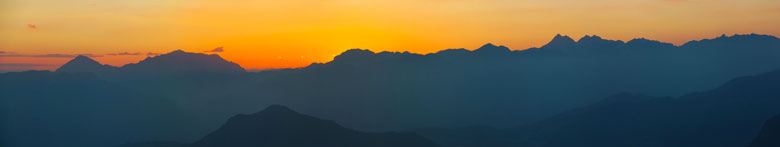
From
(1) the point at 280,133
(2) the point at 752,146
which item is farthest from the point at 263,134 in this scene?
(2) the point at 752,146

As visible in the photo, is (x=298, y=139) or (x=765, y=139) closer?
(x=765, y=139)

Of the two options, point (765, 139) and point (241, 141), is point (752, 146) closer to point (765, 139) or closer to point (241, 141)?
point (765, 139)

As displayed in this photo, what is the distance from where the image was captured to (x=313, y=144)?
646 ft

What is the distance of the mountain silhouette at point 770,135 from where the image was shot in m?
174

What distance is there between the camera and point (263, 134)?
199 m

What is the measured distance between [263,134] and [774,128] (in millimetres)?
149333

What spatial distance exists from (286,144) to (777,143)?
139609 millimetres

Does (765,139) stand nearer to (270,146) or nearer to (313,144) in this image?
(313,144)

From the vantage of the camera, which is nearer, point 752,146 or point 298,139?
point 752,146

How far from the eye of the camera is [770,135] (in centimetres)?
17638

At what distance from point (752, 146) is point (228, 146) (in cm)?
Result: 15447

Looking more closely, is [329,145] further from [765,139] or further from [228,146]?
[765,139]

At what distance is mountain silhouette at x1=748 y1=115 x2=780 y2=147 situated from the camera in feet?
570

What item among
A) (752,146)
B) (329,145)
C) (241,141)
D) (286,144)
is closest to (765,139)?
(752,146)
